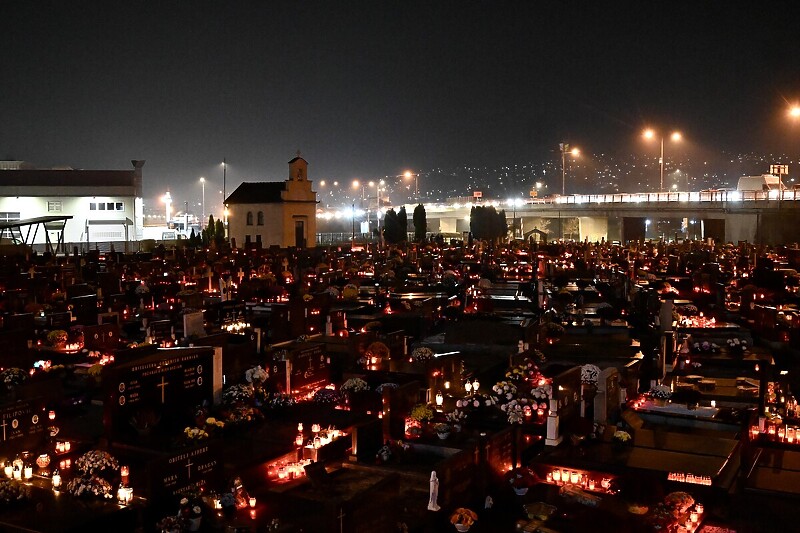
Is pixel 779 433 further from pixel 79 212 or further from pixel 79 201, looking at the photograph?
pixel 79 201

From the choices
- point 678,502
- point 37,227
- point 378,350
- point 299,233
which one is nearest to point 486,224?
point 299,233

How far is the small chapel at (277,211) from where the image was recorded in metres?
60.1

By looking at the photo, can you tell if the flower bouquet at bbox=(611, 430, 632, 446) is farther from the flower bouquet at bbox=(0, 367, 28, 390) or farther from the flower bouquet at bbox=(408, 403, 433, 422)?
the flower bouquet at bbox=(0, 367, 28, 390)

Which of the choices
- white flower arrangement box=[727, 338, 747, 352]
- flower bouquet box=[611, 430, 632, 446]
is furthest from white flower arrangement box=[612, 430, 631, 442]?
white flower arrangement box=[727, 338, 747, 352]

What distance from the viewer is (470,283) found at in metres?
34.9

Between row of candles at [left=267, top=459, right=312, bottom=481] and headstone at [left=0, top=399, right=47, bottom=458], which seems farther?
headstone at [left=0, top=399, right=47, bottom=458]

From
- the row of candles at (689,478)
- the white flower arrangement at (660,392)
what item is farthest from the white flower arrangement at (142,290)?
the row of candles at (689,478)

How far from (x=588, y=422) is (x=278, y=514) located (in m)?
5.35

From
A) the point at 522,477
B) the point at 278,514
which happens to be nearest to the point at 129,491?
the point at 278,514

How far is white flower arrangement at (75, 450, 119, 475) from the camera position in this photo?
1105 cm

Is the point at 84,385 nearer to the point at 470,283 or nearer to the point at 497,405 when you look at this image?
the point at 497,405

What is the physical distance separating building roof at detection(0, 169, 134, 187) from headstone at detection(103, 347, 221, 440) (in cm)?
5839

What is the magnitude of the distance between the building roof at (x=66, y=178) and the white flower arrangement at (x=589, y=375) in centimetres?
6036

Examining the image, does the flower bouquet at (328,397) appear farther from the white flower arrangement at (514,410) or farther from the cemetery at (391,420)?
the white flower arrangement at (514,410)
